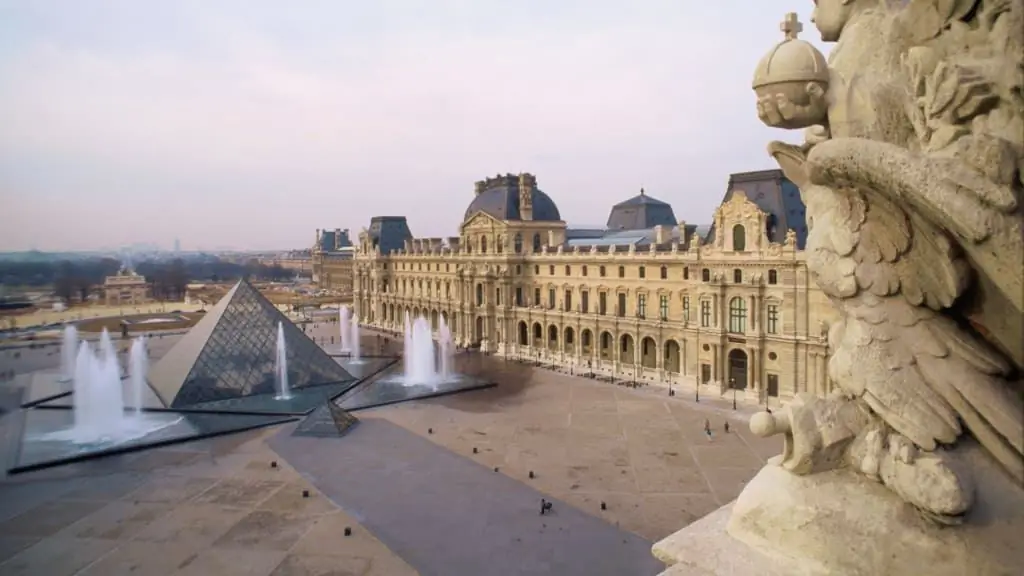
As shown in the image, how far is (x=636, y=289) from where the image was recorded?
4381cm

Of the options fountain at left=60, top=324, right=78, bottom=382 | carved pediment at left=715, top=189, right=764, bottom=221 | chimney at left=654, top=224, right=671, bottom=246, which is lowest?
fountain at left=60, top=324, right=78, bottom=382

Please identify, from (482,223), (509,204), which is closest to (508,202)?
(509,204)

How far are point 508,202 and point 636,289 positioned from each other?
1591 centimetres

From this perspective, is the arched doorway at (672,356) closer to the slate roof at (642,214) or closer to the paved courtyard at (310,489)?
the paved courtyard at (310,489)

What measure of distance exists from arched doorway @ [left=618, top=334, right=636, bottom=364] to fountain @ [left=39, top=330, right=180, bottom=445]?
2699cm

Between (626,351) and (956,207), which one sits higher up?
(956,207)

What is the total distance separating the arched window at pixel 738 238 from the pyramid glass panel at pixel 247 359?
23.9 metres

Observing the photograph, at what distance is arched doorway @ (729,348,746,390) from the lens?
1468 inches

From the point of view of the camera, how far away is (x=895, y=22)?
4.43 m

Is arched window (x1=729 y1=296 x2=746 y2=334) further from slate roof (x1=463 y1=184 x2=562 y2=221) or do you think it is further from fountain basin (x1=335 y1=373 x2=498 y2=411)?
slate roof (x1=463 y1=184 x2=562 y2=221)

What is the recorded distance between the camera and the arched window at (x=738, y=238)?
36312 mm

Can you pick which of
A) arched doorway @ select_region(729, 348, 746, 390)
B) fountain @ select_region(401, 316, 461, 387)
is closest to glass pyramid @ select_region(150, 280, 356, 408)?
fountain @ select_region(401, 316, 461, 387)

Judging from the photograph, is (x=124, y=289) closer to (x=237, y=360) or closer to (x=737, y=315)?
(x=237, y=360)

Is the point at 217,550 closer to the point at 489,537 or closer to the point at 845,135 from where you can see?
the point at 489,537
